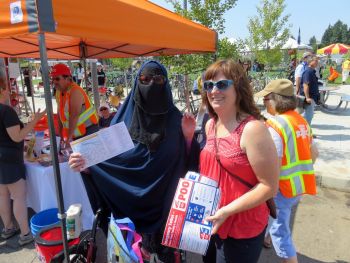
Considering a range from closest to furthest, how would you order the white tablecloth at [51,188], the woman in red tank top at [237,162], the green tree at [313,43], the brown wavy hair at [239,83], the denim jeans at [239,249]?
the woman in red tank top at [237,162], the brown wavy hair at [239,83], the denim jeans at [239,249], the white tablecloth at [51,188], the green tree at [313,43]

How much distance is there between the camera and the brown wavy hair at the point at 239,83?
1597 mm

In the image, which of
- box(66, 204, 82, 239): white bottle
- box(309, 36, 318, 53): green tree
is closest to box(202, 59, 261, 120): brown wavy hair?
box(66, 204, 82, 239): white bottle

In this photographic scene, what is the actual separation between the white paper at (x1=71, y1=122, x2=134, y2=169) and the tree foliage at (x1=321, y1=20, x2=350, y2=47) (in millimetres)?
100037

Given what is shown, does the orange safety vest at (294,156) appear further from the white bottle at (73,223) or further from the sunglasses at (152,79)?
the white bottle at (73,223)

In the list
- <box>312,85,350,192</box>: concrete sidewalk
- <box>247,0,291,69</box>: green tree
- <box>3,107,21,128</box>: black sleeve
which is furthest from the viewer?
<box>247,0,291,69</box>: green tree

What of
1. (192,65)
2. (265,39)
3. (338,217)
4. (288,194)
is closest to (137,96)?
(288,194)

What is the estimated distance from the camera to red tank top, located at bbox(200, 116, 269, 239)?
156 cm

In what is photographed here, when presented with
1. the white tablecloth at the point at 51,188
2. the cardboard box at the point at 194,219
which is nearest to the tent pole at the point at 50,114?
the cardboard box at the point at 194,219

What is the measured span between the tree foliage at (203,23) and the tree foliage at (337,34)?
9485 cm

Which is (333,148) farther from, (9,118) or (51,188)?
(9,118)

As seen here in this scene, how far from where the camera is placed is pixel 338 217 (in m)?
3.81

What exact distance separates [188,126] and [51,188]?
203cm

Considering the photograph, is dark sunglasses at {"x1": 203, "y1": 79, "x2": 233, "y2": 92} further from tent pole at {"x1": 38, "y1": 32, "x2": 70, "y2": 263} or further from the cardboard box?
tent pole at {"x1": 38, "y1": 32, "x2": 70, "y2": 263}

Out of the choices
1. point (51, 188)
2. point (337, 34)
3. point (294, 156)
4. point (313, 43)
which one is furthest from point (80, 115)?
point (337, 34)
